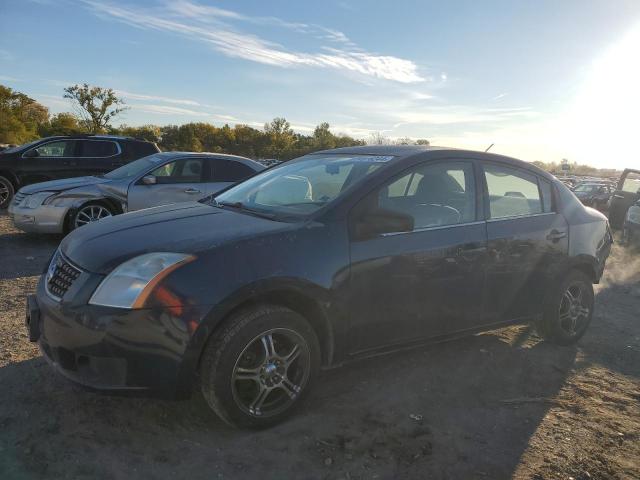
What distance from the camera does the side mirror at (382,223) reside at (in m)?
3.30

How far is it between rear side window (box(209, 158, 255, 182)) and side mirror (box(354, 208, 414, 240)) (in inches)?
228

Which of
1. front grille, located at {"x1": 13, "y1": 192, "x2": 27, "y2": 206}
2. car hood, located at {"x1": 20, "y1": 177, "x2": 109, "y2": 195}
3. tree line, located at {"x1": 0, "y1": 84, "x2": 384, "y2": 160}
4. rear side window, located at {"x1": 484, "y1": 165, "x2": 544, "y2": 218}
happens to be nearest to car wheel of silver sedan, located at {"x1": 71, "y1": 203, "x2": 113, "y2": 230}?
car hood, located at {"x1": 20, "y1": 177, "x2": 109, "y2": 195}

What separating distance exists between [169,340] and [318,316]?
0.91 m

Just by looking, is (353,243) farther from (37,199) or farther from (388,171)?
(37,199)

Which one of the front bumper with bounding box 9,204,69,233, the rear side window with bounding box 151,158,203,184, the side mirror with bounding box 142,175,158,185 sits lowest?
the front bumper with bounding box 9,204,69,233

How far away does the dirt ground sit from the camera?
276 cm

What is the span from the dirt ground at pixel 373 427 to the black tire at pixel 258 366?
0.46 feet

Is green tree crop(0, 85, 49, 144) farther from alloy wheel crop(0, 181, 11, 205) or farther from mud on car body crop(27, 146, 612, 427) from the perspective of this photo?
mud on car body crop(27, 146, 612, 427)

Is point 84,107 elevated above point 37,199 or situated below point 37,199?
above

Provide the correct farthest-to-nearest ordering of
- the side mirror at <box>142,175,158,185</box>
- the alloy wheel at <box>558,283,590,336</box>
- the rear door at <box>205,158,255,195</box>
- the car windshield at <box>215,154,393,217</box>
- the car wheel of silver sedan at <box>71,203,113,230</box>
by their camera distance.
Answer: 1. the rear door at <box>205,158,255,195</box>
2. the side mirror at <box>142,175,158,185</box>
3. the car wheel of silver sedan at <box>71,203,113,230</box>
4. the alloy wheel at <box>558,283,590,336</box>
5. the car windshield at <box>215,154,393,217</box>

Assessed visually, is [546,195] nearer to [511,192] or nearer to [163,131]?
[511,192]

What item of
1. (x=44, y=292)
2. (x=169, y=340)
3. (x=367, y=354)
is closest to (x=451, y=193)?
(x=367, y=354)

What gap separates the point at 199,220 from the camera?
3.45m

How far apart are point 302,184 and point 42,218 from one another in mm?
5646
